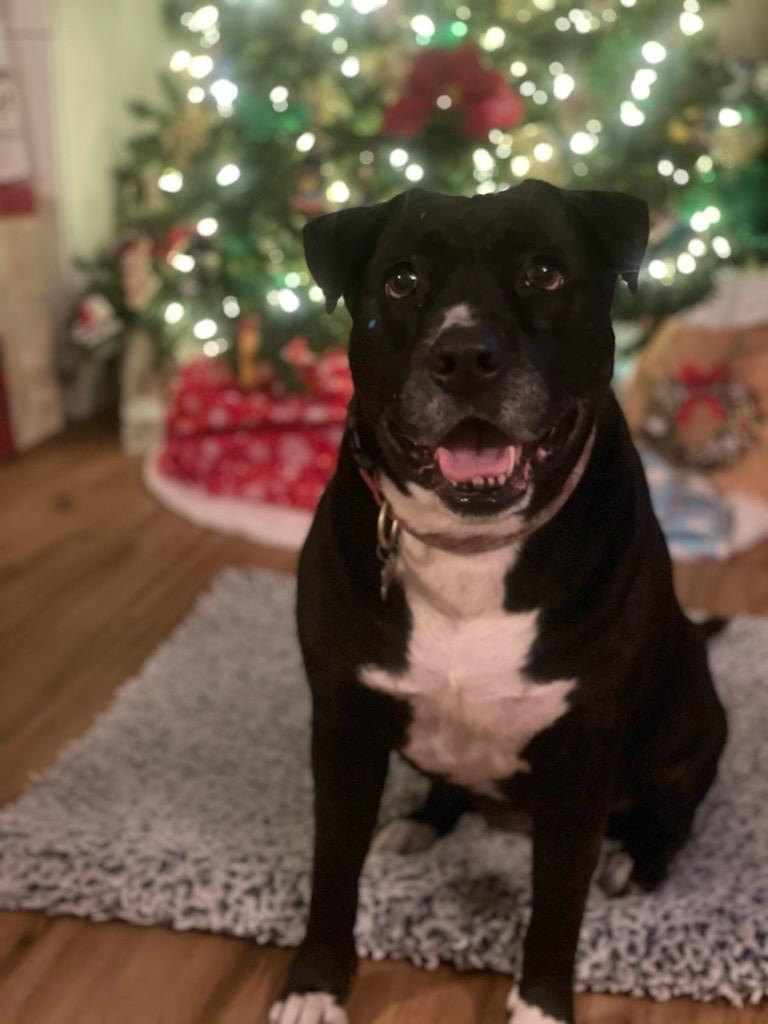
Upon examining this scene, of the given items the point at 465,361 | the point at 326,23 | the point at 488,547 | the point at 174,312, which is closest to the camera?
the point at 465,361

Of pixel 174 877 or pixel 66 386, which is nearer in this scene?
pixel 174 877

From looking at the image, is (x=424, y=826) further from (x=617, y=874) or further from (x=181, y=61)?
(x=181, y=61)

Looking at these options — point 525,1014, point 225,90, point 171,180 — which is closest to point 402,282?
point 525,1014

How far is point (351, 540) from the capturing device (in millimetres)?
1057

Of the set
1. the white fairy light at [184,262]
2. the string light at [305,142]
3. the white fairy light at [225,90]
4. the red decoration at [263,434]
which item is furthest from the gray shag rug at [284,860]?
the white fairy light at [225,90]

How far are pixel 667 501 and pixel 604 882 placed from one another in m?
1.31

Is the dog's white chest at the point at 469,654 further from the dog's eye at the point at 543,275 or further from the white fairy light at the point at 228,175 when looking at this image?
the white fairy light at the point at 228,175

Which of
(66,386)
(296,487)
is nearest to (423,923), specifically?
(296,487)

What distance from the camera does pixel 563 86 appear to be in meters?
2.41

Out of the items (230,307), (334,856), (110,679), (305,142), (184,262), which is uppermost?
(305,142)

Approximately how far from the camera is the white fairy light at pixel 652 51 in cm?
240

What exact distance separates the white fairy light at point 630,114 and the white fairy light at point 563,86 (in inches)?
4.9

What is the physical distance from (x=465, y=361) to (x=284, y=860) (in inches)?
30.1

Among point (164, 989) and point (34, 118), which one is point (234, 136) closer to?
point (34, 118)
